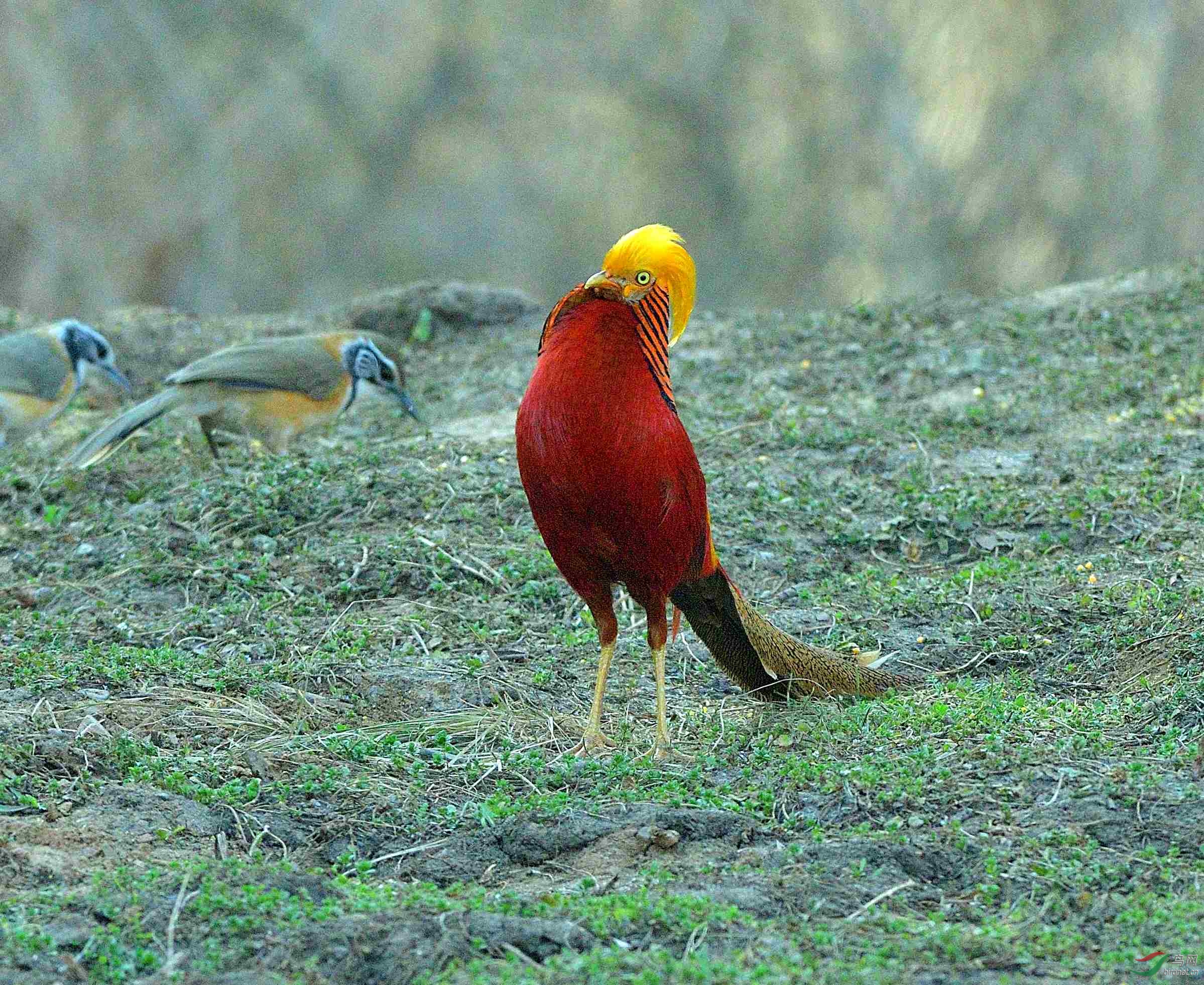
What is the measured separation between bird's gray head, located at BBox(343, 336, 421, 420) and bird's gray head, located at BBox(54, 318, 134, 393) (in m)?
→ 1.68

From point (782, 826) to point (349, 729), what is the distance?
1440 mm

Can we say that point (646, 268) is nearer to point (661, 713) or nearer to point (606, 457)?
point (606, 457)

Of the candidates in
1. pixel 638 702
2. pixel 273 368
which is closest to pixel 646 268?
pixel 638 702

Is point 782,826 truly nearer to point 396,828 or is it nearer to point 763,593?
point 396,828

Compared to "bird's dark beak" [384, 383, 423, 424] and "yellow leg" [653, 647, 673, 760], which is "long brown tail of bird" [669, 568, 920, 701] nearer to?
"yellow leg" [653, 647, 673, 760]

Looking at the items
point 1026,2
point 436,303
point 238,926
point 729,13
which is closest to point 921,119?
point 1026,2

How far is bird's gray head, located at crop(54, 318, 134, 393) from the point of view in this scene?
859cm

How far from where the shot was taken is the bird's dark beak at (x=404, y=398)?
8.12m

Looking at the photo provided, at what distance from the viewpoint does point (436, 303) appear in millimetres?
10039

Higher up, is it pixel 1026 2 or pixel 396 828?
pixel 1026 2

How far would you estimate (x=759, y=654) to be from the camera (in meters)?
4.54

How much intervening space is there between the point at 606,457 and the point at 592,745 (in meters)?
0.88

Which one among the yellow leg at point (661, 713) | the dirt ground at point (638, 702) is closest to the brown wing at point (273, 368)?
the dirt ground at point (638, 702)

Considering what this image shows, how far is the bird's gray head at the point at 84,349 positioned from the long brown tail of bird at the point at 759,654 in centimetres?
526
